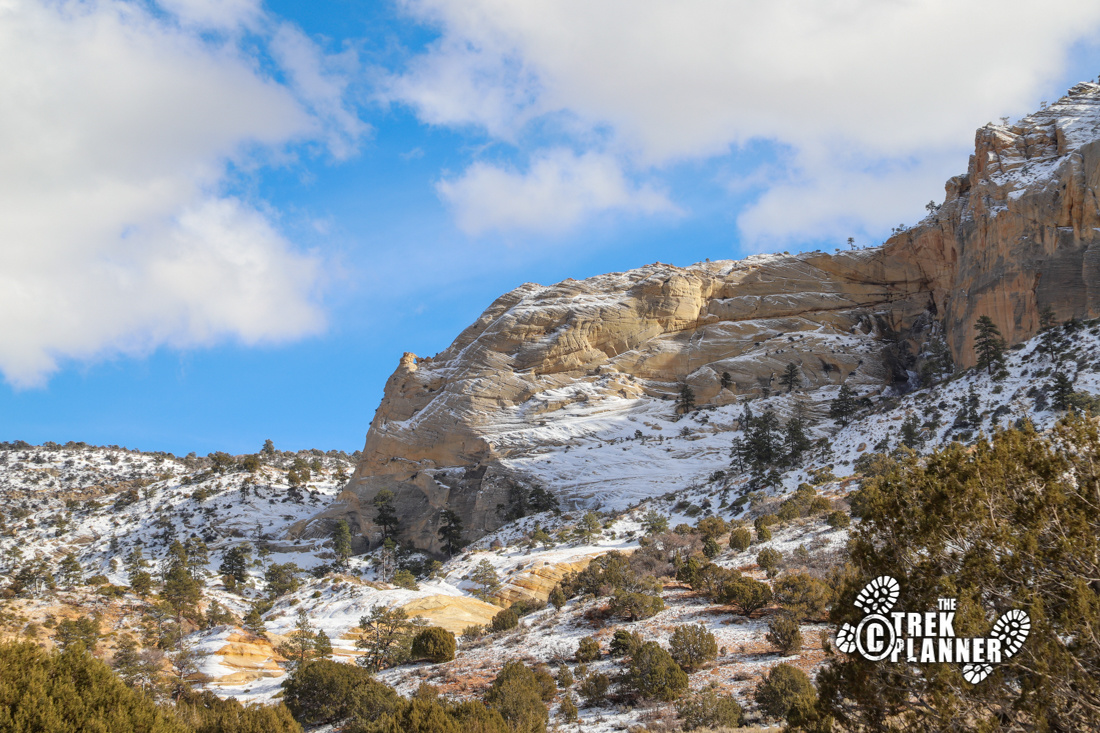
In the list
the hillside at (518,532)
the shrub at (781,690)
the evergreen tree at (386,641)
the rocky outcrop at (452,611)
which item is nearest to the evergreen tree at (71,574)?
the hillside at (518,532)

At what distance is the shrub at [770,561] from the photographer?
22013 millimetres

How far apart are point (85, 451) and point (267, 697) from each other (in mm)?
96654

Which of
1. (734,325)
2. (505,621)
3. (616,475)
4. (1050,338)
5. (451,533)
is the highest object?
(734,325)

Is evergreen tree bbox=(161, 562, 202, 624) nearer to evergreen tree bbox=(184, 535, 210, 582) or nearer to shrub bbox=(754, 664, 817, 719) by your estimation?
evergreen tree bbox=(184, 535, 210, 582)

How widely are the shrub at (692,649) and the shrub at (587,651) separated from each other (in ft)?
6.70

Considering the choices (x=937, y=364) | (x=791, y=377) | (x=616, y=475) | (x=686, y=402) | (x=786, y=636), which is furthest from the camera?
(x=686, y=402)

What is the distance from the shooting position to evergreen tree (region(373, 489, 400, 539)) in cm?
6619

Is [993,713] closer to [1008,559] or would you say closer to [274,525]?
[1008,559]

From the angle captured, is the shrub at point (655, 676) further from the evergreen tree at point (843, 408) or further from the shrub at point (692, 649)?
the evergreen tree at point (843, 408)

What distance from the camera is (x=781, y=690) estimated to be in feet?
42.6

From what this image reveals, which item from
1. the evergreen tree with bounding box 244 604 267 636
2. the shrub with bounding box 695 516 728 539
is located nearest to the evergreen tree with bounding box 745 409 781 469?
the shrub with bounding box 695 516 728 539

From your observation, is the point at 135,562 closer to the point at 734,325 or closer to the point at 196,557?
the point at 196,557

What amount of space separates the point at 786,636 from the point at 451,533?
155 feet

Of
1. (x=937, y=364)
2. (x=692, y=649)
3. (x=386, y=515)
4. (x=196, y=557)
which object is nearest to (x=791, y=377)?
(x=937, y=364)
